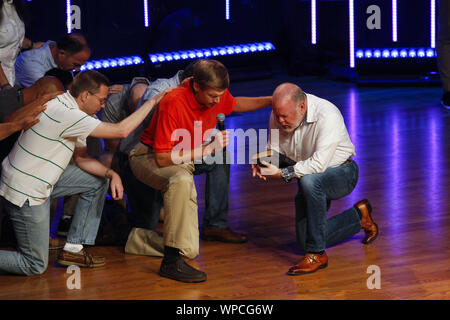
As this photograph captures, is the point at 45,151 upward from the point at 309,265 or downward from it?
upward

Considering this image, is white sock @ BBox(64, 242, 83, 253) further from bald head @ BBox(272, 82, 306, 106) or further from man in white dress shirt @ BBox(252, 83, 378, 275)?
bald head @ BBox(272, 82, 306, 106)

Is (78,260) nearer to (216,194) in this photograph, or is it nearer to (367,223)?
(216,194)

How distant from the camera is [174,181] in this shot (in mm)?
4133

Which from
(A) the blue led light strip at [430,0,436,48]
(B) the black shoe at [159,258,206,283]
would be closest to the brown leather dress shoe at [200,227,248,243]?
(B) the black shoe at [159,258,206,283]

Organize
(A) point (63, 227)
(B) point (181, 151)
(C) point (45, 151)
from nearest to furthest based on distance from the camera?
(C) point (45, 151) → (B) point (181, 151) → (A) point (63, 227)

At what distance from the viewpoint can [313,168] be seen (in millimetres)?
4180

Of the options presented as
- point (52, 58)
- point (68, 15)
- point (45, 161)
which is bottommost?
point (45, 161)

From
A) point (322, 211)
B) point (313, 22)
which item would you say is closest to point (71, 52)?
point (322, 211)

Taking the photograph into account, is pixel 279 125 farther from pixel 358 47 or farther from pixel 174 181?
pixel 358 47

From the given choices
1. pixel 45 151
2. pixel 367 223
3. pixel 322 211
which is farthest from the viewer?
pixel 367 223

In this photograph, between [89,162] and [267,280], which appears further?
[89,162]

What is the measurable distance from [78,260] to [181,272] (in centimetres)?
60

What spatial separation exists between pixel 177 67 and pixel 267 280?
19.9 ft
